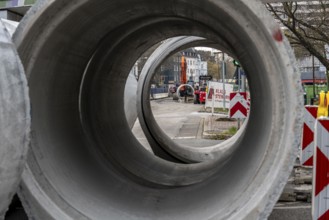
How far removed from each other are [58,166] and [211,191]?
1.31 meters

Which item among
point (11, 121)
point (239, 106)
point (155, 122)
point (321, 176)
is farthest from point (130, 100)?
point (11, 121)

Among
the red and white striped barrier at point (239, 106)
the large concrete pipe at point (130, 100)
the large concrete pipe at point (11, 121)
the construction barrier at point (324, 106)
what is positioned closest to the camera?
the large concrete pipe at point (11, 121)

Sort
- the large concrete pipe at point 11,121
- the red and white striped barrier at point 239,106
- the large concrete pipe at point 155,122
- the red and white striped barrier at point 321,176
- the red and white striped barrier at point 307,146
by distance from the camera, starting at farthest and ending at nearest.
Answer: the red and white striped barrier at point 239,106, the large concrete pipe at point 155,122, the red and white striped barrier at point 307,146, the red and white striped barrier at point 321,176, the large concrete pipe at point 11,121

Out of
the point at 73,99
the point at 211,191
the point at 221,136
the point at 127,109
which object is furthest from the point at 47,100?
the point at 221,136

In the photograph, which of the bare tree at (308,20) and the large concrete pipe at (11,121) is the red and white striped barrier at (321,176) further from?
the bare tree at (308,20)

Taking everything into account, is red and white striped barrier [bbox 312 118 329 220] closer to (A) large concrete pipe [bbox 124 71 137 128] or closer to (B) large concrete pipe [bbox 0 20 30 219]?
(B) large concrete pipe [bbox 0 20 30 219]

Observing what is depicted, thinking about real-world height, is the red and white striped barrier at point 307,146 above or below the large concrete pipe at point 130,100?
below

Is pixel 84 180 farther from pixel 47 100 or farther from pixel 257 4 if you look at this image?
pixel 257 4

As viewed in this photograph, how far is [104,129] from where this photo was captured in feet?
20.9

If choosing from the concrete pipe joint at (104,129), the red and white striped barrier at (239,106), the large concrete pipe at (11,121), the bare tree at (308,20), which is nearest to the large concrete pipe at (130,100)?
the concrete pipe joint at (104,129)

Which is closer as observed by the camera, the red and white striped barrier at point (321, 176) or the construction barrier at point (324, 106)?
the red and white striped barrier at point (321, 176)

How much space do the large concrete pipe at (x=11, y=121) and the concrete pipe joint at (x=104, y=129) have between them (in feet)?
1.53

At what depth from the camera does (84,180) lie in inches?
167

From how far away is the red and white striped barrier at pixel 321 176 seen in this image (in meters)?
4.51
